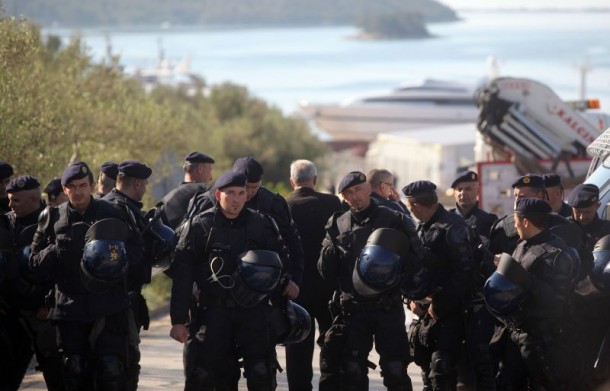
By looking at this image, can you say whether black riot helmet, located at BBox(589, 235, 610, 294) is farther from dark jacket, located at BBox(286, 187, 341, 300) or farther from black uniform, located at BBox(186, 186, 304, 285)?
dark jacket, located at BBox(286, 187, 341, 300)

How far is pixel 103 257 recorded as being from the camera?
810 centimetres

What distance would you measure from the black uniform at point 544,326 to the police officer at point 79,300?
8.44 feet

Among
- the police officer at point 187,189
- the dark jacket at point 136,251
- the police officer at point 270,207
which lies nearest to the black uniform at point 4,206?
the dark jacket at point 136,251

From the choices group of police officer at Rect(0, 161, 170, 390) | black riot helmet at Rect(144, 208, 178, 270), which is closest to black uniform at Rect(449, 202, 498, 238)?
black riot helmet at Rect(144, 208, 178, 270)

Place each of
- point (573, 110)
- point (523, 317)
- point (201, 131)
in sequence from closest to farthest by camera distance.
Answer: point (523, 317)
point (573, 110)
point (201, 131)

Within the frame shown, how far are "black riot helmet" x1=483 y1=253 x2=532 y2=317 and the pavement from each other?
111 inches

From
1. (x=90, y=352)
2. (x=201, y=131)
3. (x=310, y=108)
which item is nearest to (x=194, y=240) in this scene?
(x=90, y=352)

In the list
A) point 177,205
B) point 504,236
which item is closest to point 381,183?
point 504,236

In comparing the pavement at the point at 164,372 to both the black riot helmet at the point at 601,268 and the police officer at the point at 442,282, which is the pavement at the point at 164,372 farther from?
the black riot helmet at the point at 601,268

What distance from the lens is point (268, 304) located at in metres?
8.55

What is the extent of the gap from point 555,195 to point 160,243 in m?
3.09

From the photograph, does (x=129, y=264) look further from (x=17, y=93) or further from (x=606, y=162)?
(x=17, y=93)

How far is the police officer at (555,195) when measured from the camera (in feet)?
31.4

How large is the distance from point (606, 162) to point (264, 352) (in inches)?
137
